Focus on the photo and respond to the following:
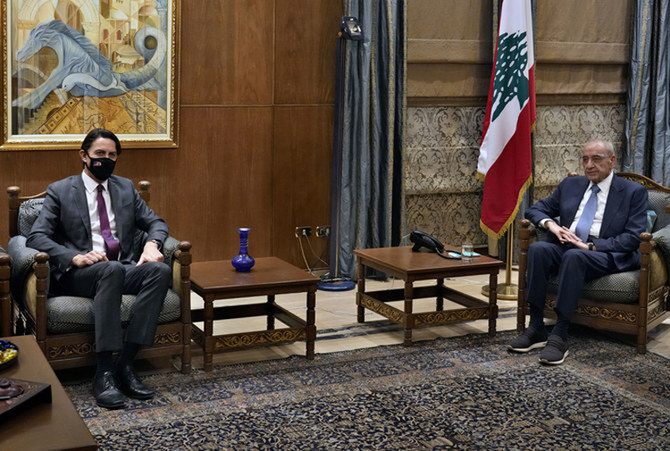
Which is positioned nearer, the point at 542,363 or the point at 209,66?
the point at 542,363

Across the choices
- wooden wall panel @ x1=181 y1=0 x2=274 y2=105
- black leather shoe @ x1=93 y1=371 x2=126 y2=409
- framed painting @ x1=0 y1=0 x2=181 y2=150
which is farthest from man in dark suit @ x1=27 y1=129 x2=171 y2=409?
wooden wall panel @ x1=181 y1=0 x2=274 y2=105

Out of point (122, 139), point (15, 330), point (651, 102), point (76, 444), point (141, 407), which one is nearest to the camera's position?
point (76, 444)

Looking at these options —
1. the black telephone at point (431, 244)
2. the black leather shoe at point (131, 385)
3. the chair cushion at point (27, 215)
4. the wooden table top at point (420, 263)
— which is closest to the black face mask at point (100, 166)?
the chair cushion at point (27, 215)

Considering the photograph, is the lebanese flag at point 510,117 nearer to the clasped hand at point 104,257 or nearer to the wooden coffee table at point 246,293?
the wooden coffee table at point 246,293

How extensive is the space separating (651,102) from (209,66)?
12.6 feet

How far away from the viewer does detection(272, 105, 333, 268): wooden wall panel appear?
20.7 feet

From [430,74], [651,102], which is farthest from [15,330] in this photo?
[651,102]

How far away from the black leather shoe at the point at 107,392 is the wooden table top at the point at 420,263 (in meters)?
Result: 1.69

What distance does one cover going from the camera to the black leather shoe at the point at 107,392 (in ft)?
12.8

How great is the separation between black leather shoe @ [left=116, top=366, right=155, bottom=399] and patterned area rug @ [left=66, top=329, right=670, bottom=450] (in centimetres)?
5

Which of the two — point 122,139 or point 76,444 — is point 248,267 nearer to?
point 122,139

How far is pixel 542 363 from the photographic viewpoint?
469 centimetres

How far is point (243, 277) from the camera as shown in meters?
4.62

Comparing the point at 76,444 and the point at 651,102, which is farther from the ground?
the point at 651,102
